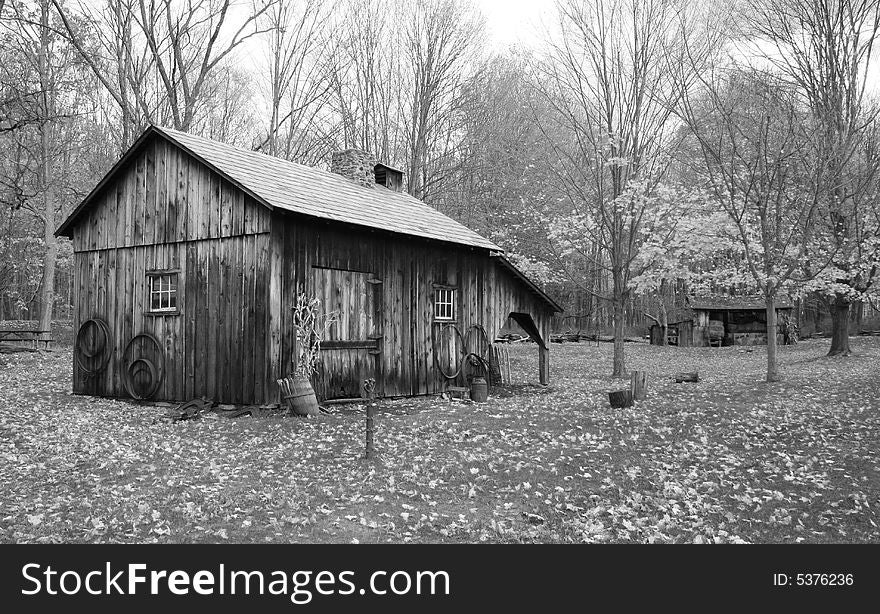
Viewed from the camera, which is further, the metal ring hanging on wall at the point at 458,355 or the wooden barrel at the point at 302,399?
the metal ring hanging on wall at the point at 458,355

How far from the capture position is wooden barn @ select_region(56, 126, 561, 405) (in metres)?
12.7

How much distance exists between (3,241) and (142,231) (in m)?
19.4

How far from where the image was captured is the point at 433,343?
16281 mm

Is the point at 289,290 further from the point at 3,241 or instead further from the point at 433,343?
the point at 3,241

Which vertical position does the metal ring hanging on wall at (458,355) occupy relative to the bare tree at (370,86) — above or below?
below

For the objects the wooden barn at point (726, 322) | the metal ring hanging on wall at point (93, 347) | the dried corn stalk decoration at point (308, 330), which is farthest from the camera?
the wooden barn at point (726, 322)

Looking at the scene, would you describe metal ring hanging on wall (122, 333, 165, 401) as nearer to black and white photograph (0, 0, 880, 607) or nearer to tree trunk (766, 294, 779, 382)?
black and white photograph (0, 0, 880, 607)

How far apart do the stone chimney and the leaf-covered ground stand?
7920 mm

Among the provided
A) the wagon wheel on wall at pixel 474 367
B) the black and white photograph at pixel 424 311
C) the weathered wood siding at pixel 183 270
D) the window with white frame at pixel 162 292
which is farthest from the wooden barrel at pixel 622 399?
the window with white frame at pixel 162 292

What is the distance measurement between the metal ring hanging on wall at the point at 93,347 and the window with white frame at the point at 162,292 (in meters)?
1.70

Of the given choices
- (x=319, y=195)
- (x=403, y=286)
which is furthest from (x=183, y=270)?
(x=403, y=286)

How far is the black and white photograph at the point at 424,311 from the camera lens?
6.86 m

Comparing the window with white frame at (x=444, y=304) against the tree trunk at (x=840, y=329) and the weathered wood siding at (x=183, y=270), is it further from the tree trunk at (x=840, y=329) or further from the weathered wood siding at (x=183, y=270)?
the tree trunk at (x=840, y=329)

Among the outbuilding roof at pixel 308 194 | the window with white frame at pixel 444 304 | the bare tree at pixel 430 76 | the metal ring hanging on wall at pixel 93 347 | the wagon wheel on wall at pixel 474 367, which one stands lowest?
the wagon wheel on wall at pixel 474 367
